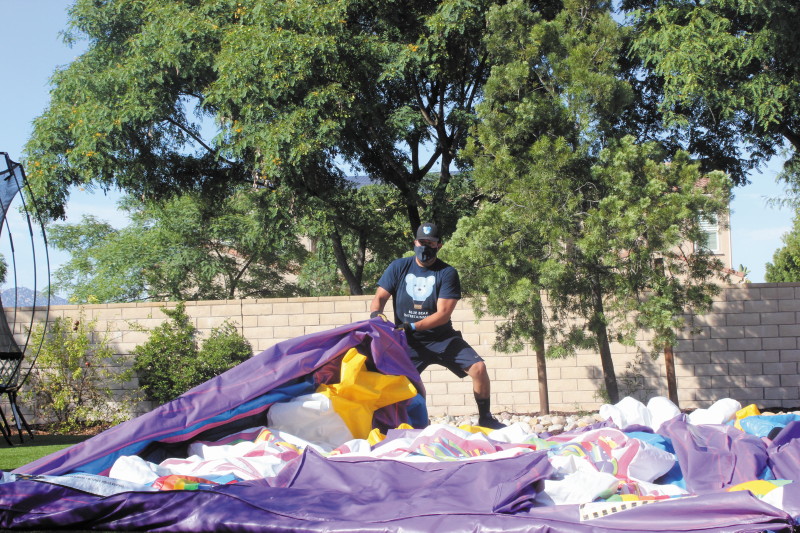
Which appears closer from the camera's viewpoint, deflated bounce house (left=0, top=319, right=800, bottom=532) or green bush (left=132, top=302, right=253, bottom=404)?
deflated bounce house (left=0, top=319, right=800, bottom=532)

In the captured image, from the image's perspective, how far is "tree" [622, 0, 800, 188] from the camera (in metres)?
8.35

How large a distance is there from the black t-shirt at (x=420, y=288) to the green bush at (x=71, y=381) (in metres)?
4.59

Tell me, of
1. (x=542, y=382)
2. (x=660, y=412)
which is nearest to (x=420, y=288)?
(x=660, y=412)

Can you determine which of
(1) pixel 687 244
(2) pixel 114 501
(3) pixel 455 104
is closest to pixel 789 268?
(3) pixel 455 104

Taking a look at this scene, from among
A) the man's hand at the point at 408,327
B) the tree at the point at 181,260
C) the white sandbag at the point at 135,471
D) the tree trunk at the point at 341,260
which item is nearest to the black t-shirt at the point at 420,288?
the man's hand at the point at 408,327

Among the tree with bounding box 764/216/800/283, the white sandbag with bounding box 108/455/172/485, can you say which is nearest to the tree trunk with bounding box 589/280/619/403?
the white sandbag with bounding box 108/455/172/485

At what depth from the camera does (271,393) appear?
4746mm

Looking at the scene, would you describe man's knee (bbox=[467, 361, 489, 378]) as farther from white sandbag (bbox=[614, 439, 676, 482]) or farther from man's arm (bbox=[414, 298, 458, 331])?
white sandbag (bbox=[614, 439, 676, 482])

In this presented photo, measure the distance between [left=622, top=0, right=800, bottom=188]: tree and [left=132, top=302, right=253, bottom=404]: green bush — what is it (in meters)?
5.91

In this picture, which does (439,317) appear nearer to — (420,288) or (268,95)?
(420,288)

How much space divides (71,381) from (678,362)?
7.17 meters

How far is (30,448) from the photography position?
7.14 m

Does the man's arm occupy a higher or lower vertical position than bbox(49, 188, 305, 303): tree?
lower

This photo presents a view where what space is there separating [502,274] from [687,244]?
2.13 m
